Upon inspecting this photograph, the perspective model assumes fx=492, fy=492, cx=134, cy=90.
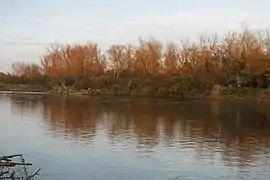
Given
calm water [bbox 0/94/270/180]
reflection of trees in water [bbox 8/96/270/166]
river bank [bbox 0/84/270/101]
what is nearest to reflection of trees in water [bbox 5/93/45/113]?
reflection of trees in water [bbox 8/96/270/166]

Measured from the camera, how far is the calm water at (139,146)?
1130 centimetres

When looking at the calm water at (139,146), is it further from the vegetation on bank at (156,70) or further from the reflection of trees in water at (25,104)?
the vegetation on bank at (156,70)

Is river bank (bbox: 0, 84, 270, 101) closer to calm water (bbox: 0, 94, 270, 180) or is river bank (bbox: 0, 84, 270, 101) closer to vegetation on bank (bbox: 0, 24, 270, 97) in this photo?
vegetation on bank (bbox: 0, 24, 270, 97)

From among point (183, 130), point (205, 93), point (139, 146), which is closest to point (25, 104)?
point (183, 130)

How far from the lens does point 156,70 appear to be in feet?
191

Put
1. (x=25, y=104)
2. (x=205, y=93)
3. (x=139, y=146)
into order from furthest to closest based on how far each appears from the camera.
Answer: (x=205, y=93) < (x=25, y=104) < (x=139, y=146)

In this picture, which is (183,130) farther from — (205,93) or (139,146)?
(205,93)

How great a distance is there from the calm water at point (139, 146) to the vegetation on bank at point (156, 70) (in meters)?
24.8

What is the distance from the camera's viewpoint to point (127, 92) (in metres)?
51.9

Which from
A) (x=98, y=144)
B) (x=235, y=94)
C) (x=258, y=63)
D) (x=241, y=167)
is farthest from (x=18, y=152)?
(x=258, y=63)

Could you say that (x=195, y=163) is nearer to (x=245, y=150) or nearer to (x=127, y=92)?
(x=245, y=150)

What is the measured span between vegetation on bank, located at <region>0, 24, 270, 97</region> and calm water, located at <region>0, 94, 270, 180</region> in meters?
24.8

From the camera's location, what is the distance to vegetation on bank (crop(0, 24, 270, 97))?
4772cm

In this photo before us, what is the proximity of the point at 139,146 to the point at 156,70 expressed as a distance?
43.7 m
